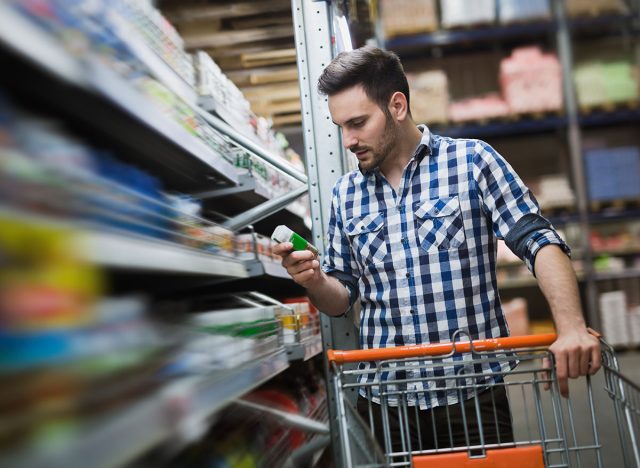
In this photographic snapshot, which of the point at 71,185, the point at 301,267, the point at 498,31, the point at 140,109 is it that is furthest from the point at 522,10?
the point at 71,185

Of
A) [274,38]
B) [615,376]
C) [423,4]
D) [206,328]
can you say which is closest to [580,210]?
[423,4]

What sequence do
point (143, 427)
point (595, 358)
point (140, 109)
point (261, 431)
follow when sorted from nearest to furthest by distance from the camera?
1. point (143, 427)
2. point (140, 109)
3. point (595, 358)
4. point (261, 431)

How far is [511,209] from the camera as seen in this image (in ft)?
5.91

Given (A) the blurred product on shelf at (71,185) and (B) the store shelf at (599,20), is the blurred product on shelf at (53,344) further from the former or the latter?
(B) the store shelf at (599,20)

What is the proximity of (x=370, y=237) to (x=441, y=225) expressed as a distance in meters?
0.21

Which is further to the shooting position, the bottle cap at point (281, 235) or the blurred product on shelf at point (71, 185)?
the bottle cap at point (281, 235)

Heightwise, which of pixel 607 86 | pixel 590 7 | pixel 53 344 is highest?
pixel 590 7

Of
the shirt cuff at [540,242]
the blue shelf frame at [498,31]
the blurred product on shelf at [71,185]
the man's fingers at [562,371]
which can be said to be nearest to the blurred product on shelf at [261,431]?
the blurred product on shelf at [71,185]

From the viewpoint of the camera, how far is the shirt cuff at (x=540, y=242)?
66.6 inches

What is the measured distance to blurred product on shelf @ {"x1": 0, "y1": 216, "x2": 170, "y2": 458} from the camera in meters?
0.70

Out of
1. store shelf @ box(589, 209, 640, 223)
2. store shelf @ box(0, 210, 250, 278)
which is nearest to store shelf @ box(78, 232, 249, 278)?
store shelf @ box(0, 210, 250, 278)

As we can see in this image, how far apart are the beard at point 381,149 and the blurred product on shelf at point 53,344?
112 centimetres

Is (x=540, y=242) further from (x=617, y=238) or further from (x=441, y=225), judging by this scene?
(x=617, y=238)

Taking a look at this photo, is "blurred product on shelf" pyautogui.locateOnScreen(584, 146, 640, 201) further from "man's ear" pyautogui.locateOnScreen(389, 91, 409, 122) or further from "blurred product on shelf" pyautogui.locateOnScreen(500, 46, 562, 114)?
"man's ear" pyautogui.locateOnScreen(389, 91, 409, 122)
